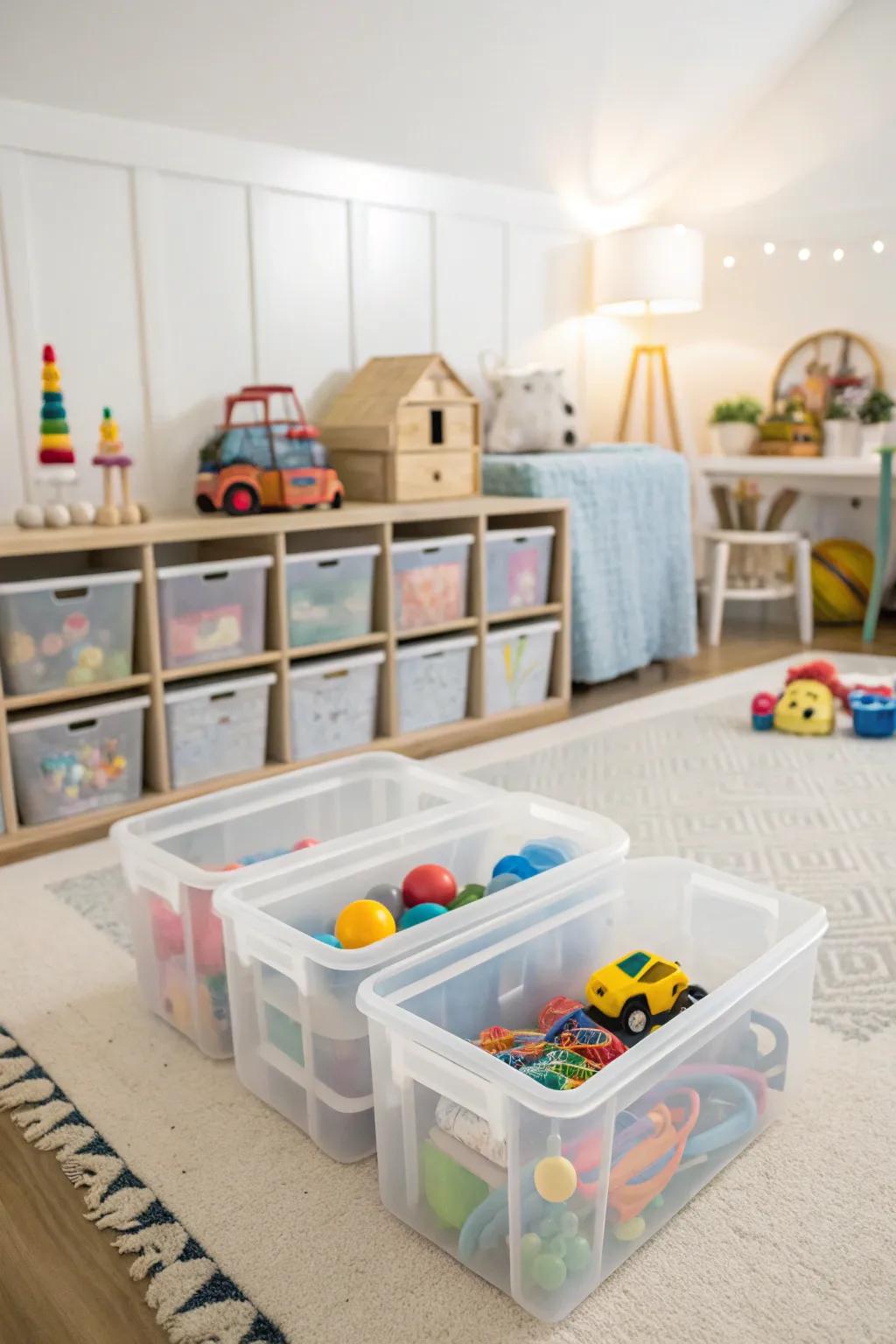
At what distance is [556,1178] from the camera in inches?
40.6

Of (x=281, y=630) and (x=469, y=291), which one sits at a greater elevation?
(x=469, y=291)

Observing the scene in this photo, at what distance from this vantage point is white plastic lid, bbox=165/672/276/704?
7.90 ft

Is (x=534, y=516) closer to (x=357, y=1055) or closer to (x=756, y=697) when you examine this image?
(x=756, y=697)

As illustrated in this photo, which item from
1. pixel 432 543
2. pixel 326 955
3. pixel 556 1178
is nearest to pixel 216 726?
pixel 432 543

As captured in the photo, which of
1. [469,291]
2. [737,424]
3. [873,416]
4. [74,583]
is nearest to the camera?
[74,583]

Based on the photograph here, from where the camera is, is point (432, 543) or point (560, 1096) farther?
point (432, 543)

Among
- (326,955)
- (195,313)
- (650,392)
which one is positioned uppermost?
(195,313)

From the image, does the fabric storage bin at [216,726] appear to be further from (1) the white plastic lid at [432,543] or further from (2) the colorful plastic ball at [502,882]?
(2) the colorful plastic ball at [502,882]

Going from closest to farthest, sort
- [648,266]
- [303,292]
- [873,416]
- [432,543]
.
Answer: [432,543] → [303,292] → [648,266] → [873,416]

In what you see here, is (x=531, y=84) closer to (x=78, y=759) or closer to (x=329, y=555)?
(x=329, y=555)

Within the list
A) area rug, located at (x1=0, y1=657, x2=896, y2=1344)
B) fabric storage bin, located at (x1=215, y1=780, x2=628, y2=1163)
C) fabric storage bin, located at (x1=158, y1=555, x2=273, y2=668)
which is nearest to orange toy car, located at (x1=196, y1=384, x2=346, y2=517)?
fabric storage bin, located at (x1=158, y1=555, x2=273, y2=668)

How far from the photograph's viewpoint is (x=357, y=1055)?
4.23 ft

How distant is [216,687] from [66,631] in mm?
349

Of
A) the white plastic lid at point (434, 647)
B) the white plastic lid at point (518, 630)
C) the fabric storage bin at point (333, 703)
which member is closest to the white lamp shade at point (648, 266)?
the white plastic lid at point (518, 630)
